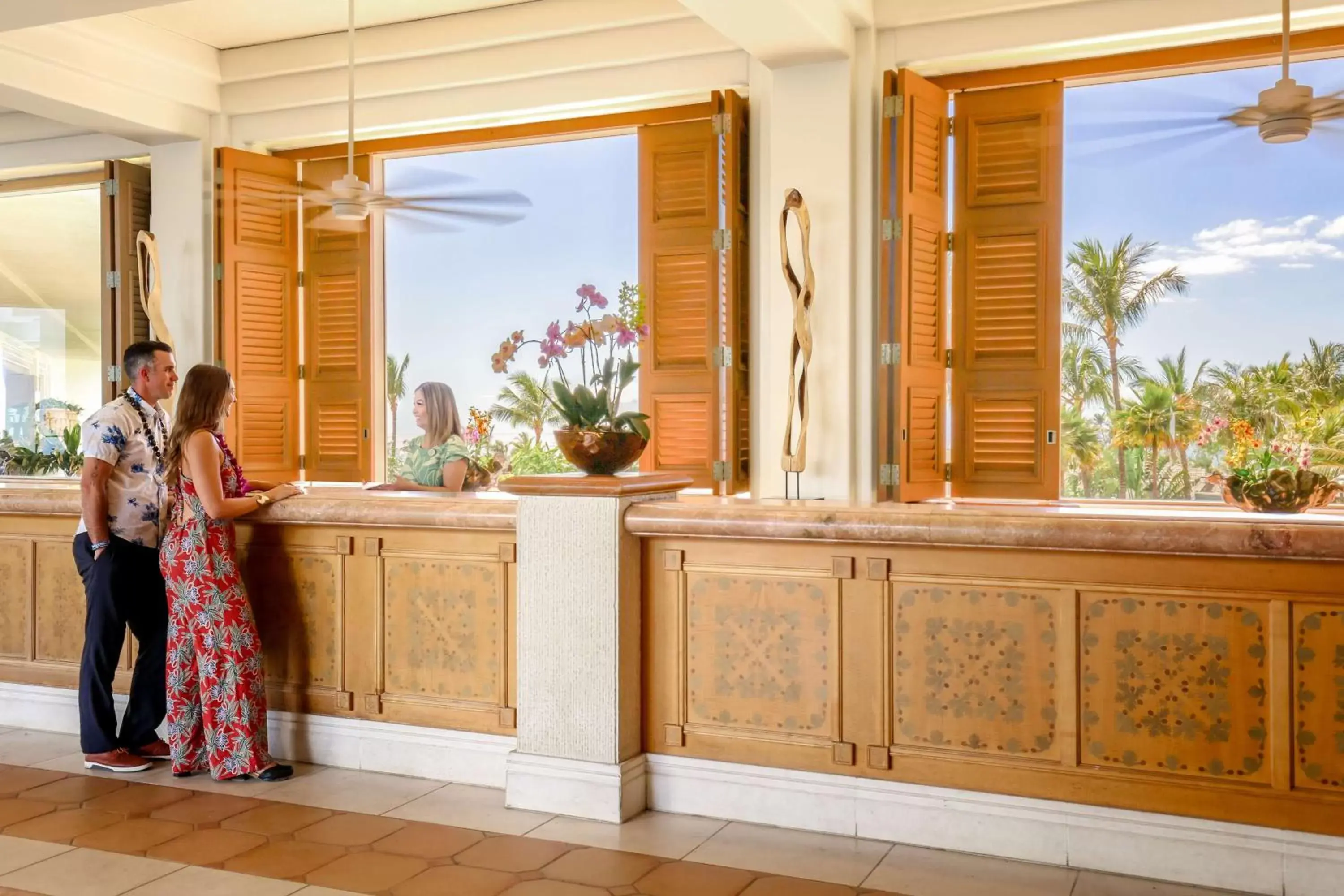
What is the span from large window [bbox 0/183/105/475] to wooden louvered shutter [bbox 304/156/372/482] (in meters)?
2.36

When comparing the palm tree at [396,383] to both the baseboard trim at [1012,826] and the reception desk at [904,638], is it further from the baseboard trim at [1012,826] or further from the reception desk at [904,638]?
the baseboard trim at [1012,826]

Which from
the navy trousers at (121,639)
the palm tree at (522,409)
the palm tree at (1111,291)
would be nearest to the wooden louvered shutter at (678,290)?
the navy trousers at (121,639)

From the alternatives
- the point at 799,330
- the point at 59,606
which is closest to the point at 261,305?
the point at 59,606

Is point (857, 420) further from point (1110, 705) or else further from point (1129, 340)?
point (1129, 340)

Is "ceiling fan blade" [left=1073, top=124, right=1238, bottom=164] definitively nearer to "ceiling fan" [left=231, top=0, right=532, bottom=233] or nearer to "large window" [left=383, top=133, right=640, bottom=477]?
"large window" [left=383, top=133, right=640, bottom=477]

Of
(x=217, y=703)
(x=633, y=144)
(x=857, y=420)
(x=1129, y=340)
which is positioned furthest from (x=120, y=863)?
(x=1129, y=340)

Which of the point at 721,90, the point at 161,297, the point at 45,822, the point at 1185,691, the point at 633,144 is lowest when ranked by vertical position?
the point at 45,822

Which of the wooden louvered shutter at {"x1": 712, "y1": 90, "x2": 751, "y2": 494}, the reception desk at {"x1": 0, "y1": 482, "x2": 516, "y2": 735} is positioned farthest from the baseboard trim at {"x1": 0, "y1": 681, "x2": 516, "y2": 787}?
the wooden louvered shutter at {"x1": 712, "y1": 90, "x2": 751, "y2": 494}

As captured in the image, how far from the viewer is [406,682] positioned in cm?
400

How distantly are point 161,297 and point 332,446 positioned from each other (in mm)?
1269

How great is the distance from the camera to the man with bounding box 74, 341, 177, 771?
4.03 metres

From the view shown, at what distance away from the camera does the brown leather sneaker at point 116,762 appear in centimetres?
405

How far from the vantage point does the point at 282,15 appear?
601cm

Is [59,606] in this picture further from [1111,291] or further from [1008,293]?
[1111,291]
